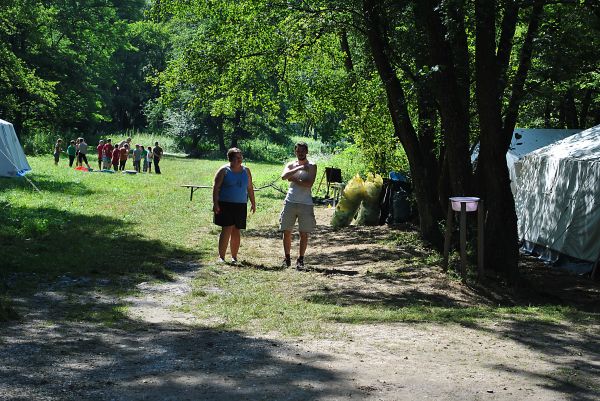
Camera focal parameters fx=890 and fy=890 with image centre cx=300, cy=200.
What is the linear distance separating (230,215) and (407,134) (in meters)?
4.15

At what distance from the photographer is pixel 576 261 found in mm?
15492

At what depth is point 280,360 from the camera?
6422 millimetres

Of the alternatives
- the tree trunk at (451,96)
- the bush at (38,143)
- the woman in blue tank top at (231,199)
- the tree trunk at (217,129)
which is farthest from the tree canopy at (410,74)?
the tree trunk at (217,129)

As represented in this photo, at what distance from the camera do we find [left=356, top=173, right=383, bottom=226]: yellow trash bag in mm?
20656

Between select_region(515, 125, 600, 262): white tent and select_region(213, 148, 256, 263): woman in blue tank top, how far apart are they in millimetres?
5869

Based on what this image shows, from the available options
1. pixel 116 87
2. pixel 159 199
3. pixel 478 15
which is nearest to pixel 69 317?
pixel 478 15

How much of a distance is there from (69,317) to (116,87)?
75.6 m

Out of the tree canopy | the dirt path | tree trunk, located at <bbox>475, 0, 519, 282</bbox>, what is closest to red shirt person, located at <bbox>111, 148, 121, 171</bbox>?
the tree canopy

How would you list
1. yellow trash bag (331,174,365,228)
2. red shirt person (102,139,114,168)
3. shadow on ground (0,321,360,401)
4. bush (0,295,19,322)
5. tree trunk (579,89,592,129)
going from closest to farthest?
shadow on ground (0,321,360,401) < bush (0,295,19,322) < yellow trash bag (331,174,365,228) < tree trunk (579,89,592,129) < red shirt person (102,139,114,168)

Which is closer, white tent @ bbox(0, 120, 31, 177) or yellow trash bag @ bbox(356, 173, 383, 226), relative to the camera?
yellow trash bag @ bbox(356, 173, 383, 226)

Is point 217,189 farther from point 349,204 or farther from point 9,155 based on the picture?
point 9,155

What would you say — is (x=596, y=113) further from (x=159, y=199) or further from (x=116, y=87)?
(x=116, y=87)

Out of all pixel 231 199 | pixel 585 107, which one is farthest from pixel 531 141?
pixel 231 199

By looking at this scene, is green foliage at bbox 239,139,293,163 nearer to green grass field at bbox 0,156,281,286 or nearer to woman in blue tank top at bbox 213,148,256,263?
green grass field at bbox 0,156,281,286
